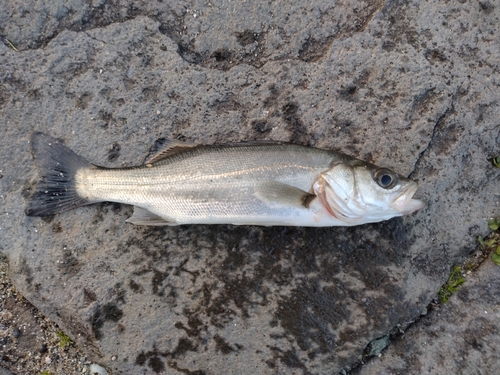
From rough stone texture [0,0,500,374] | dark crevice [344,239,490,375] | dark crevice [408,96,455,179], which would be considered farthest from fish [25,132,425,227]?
dark crevice [344,239,490,375]

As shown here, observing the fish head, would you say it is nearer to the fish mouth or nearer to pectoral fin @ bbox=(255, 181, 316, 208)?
the fish mouth

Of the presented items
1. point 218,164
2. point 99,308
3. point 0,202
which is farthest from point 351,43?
point 0,202

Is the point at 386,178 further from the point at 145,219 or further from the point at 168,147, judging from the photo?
the point at 145,219

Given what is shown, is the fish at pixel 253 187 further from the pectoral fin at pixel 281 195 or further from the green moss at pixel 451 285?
the green moss at pixel 451 285

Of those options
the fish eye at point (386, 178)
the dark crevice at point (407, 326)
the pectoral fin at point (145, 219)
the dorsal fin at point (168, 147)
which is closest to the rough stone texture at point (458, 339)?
the dark crevice at point (407, 326)

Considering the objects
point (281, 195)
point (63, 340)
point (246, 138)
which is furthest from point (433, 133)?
point (63, 340)

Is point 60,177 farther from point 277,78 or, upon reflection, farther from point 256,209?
point 277,78
